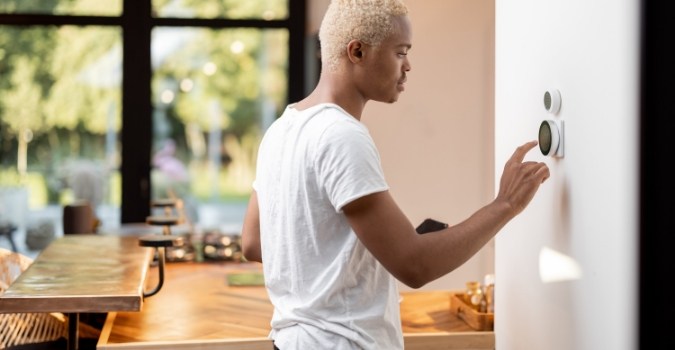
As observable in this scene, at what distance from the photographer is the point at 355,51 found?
1671mm

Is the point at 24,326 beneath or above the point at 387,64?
beneath

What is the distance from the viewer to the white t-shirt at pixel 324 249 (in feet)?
5.16

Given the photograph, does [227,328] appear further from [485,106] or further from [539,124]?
[485,106]

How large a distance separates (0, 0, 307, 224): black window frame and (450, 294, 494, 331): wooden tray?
341 centimetres

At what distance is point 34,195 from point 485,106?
3081 mm

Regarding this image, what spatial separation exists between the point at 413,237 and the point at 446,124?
11.0ft

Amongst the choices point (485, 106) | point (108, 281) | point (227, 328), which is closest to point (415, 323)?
point (227, 328)

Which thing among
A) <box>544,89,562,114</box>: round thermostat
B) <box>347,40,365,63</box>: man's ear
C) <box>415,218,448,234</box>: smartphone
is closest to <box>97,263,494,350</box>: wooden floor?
<box>415,218,448,234</box>: smartphone

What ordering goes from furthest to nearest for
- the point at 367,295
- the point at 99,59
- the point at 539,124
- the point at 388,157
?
the point at 99,59
the point at 388,157
the point at 539,124
the point at 367,295

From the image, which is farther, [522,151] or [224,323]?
[224,323]

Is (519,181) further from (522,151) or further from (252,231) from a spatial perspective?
(252,231)

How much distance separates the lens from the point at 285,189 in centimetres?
167

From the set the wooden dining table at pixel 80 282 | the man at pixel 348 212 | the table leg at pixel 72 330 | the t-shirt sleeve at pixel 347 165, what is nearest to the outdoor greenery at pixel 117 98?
the wooden dining table at pixel 80 282

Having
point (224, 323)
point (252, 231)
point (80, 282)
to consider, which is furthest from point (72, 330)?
point (252, 231)
